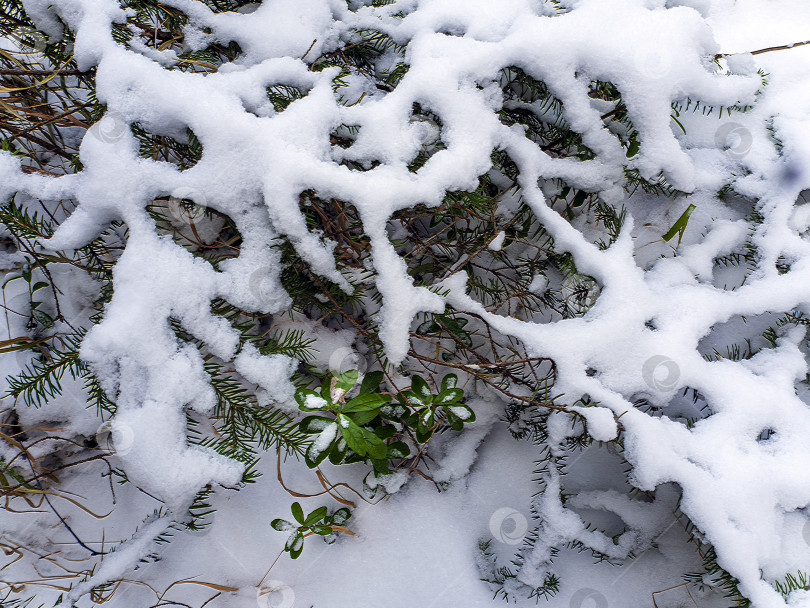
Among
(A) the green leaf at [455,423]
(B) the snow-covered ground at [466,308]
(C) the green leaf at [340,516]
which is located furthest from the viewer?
(C) the green leaf at [340,516]

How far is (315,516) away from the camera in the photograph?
1716 millimetres

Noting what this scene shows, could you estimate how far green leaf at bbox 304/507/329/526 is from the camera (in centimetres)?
171

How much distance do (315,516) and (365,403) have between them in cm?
48

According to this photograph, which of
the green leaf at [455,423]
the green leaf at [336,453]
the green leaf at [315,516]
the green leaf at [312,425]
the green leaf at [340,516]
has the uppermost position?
the green leaf at [312,425]

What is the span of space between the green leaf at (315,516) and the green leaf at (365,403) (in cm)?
42

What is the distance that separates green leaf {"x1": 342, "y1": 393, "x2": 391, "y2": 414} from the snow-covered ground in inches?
5.9

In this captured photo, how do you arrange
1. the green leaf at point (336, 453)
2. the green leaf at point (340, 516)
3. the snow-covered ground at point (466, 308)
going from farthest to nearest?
the green leaf at point (340, 516), the green leaf at point (336, 453), the snow-covered ground at point (466, 308)

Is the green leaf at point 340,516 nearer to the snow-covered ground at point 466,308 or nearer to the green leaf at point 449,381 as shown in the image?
the snow-covered ground at point 466,308

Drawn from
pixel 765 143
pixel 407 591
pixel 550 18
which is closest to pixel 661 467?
pixel 407 591

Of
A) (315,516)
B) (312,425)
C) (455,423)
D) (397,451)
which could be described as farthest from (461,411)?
(315,516)

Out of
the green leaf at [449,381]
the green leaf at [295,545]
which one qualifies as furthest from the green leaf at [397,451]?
the green leaf at [295,545]

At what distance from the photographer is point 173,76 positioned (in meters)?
1.42

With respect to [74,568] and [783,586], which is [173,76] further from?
[783,586]

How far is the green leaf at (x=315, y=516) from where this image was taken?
1.71 meters
